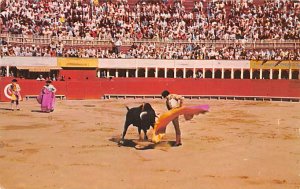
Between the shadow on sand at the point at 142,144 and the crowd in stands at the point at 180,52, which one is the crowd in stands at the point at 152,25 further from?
the shadow on sand at the point at 142,144

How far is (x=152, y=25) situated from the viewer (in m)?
30.2

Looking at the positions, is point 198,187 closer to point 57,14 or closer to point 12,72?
Answer: point 12,72

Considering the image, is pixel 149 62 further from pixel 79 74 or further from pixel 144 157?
pixel 144 157

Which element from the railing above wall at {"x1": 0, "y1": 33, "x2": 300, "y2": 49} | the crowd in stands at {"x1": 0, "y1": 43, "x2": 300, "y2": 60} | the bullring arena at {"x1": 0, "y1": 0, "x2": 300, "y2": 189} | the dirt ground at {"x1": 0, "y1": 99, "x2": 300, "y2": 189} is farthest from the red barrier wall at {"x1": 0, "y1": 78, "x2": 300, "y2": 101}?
the dirt ground at {"x1": 0, "y1": 99, "x2": 300, "y2": 189}

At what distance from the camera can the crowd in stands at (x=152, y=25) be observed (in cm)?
2805

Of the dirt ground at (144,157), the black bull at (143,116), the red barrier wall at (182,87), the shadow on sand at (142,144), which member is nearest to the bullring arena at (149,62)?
the red barrier wall at (182,87)

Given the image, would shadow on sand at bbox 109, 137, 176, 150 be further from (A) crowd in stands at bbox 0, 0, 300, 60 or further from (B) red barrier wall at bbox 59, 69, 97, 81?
(A) crowd in stands at bbox 0, 0, 300, 60

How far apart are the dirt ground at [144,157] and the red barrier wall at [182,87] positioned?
11.3 m

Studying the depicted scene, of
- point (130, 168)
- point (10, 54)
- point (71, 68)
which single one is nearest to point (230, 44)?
point (71, 68)

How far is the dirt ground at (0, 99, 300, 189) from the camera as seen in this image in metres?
6.65

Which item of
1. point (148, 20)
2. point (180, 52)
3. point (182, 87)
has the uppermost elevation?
point (148, 20)

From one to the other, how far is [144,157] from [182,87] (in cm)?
1866

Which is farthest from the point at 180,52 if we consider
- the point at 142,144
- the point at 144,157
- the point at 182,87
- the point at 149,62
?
the point at 144,157

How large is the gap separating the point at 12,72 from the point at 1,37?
2194 mm
